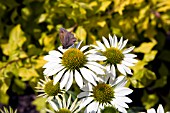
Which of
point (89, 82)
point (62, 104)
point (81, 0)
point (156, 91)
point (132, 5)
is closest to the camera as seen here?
point (89, 82)

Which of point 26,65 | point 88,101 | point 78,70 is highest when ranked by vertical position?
Result: point 26,65

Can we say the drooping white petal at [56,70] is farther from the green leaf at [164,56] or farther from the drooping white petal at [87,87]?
the green leaf at [164,56]

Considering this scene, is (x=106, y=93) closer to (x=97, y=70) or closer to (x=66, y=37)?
(x=97, y=70)

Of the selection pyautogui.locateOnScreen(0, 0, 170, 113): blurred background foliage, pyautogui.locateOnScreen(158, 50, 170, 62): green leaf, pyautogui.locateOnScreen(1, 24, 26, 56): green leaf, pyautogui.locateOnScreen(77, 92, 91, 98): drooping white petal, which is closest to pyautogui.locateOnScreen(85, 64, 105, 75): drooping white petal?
pyautogui.locateOnScreen(77, 92, 91, 98): drooping white petal

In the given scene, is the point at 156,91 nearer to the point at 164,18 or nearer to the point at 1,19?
the point at 164,18

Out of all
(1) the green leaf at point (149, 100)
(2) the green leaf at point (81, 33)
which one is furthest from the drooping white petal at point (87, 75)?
(1) the green leaf at point (149, 100)

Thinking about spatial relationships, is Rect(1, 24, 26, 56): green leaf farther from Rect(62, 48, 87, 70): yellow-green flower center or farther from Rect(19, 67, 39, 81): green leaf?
Rect(62, 48, 87, 70): yellow-green flower center

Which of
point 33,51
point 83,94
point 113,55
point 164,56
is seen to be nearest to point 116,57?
point 113,55

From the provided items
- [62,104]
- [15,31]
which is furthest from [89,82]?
[15,31]
